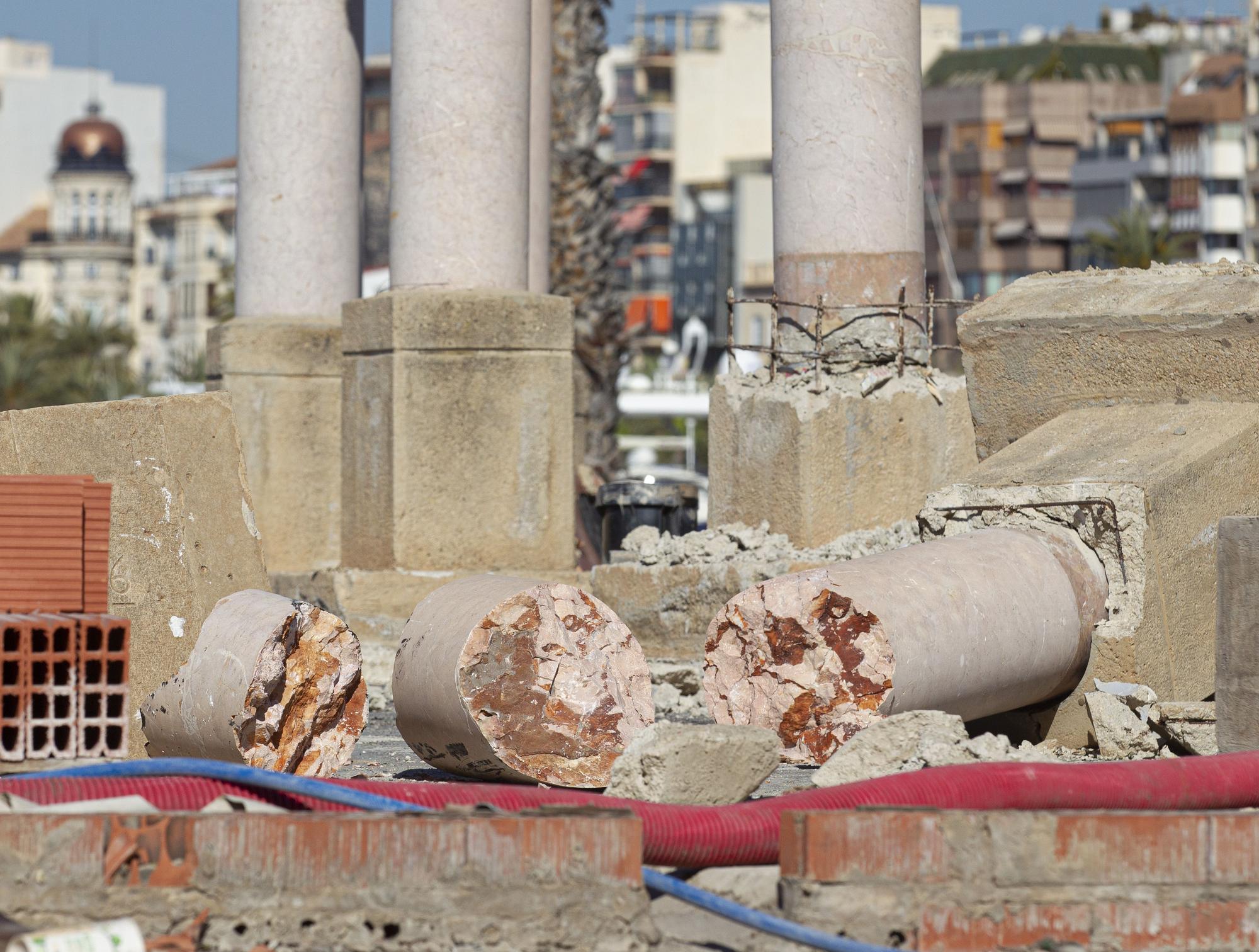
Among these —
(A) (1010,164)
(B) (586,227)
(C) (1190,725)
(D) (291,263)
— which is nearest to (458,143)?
(D) (291,263)

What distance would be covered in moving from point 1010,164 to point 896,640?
92.0 m

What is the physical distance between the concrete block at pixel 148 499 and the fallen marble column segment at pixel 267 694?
342 mm

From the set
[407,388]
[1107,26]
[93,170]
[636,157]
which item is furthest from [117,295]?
[407,388]

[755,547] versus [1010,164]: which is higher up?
[1010,164]

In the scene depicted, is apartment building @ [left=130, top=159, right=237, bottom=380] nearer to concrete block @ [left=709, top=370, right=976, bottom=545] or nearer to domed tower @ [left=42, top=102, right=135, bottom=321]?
domed tower @ [left=42, top=102, right=135, bottom=321]

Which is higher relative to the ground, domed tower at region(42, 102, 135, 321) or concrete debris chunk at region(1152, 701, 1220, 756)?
domed tower at region(42, 102, 135, 321)

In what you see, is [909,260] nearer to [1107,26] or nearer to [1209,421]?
[1209,421]

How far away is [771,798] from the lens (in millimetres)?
5977

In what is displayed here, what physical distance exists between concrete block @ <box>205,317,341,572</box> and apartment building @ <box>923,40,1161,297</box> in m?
82.8

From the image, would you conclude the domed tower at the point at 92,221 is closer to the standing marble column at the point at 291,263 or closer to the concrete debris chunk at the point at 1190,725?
the standing marble column at the point at 291,263

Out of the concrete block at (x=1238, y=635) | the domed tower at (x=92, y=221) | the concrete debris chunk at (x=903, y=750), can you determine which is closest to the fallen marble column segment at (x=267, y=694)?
the concrete debris chunk at (x=903, y=750)

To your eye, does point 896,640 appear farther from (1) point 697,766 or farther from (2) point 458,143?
(2) point 458,143

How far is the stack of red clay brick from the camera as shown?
6574mm

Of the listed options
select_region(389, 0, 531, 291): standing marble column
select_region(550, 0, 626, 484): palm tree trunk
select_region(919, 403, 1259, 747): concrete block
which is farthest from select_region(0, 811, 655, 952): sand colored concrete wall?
select_region(550, 0, 626, 484): palm tree trunk
